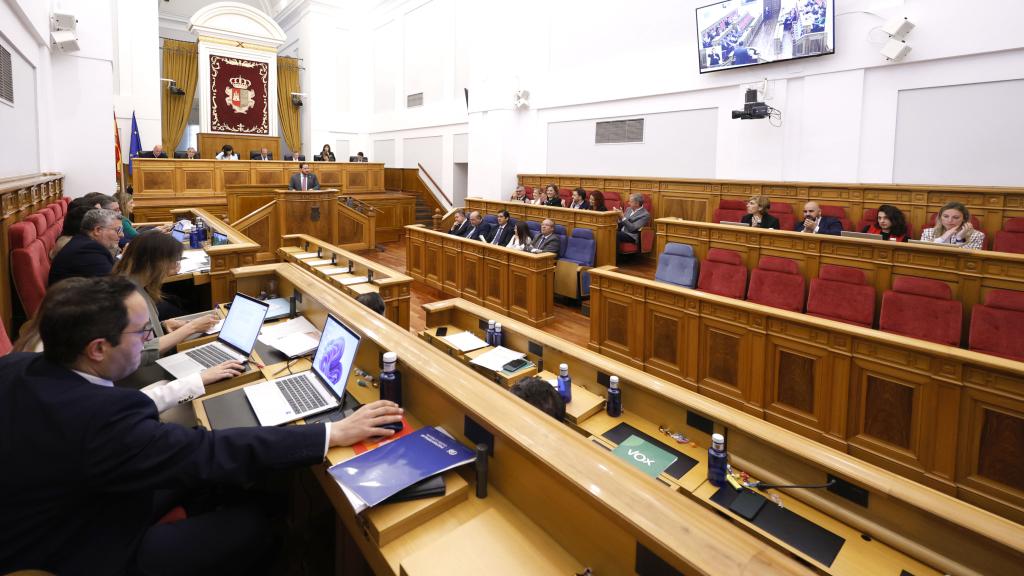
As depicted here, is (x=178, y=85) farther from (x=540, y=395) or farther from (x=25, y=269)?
(x=540, y=395)

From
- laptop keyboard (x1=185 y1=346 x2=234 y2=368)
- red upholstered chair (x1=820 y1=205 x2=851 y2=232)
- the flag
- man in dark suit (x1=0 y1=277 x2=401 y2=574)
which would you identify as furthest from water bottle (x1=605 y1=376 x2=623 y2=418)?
the flag

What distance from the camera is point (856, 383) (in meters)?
2.80

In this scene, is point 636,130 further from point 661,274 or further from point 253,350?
point 253,350

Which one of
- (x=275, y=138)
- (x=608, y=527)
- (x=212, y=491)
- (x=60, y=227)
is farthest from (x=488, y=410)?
(x=275, y=138)

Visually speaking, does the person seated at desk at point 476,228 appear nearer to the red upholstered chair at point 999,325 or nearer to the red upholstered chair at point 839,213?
the red upholstered chair at point 839,213

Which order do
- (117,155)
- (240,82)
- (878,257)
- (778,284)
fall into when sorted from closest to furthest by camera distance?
1. (878,257)
2. (778,284)
3. (117,155)
4. (240,82)

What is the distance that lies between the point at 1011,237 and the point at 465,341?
485 cm

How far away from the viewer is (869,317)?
3.42 metres

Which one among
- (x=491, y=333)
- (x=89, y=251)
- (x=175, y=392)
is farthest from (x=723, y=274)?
(x=89, y=251)

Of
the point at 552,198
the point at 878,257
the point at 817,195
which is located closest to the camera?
the point at 878,257

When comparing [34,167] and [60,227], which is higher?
[34,167]

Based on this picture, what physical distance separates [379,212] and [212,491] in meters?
8.95

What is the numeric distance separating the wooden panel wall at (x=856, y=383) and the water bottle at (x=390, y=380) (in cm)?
233

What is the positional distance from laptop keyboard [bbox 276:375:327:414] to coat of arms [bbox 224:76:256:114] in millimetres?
12786
